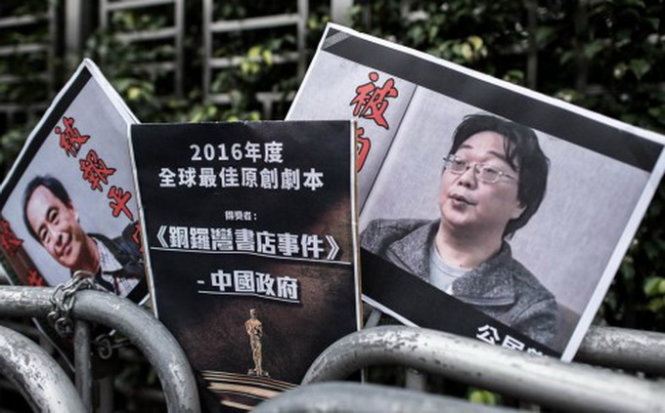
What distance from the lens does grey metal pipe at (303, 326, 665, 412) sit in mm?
791

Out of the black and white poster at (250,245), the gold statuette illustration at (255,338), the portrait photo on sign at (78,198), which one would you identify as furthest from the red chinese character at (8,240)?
the gold statuette illustration at (255,338)

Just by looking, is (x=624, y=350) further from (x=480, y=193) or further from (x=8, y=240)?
(x=8, y=240)

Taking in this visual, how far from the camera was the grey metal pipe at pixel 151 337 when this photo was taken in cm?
126

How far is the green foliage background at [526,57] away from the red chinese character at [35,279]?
1330mm

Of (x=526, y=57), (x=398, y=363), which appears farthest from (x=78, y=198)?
(x=526, y=57)

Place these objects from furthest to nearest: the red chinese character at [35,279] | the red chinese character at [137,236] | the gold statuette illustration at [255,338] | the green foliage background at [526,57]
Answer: the green foliage background at [526,57] → the red chinese character at [35,279] → the red chinese character at [137,236] → the gold statuette illustration at [255,338]

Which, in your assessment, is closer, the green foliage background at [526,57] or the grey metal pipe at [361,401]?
the grey metal pipe at [361,401]

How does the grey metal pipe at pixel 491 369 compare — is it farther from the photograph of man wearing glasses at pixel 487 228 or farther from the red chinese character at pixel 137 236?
the red chinese character at pixel 137 236

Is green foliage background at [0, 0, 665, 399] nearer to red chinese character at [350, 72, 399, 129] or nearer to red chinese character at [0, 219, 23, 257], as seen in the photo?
red chinese character at [350, 72, 399, 129]

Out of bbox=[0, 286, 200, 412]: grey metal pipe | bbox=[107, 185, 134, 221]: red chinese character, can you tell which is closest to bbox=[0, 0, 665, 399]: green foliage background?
bbox=[0, 286, 200, 412]: grey metal pipe

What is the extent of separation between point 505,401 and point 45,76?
2860 mm

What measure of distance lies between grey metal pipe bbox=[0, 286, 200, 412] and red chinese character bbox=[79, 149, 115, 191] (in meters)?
0.23

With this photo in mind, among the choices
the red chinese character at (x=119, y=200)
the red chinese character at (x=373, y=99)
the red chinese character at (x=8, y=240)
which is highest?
the red chinese character at (x=373, y=99)

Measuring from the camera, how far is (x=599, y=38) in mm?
2338
